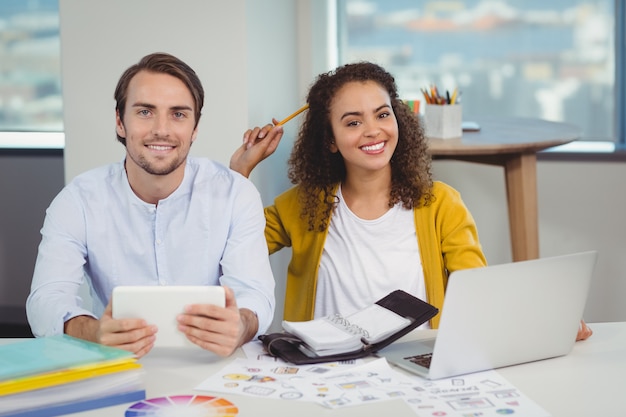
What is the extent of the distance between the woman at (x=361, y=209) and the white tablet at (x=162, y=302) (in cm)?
81

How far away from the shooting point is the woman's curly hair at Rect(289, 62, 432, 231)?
247 cm

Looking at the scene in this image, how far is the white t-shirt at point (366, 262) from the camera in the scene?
2.43 m

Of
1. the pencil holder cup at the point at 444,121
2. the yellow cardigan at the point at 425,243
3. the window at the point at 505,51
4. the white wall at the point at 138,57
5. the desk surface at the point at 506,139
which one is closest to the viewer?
the yellow cardigan at the point at 425,243

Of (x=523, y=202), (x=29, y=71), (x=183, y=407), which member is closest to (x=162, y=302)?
(x=183, y=407)

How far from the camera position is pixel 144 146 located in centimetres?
217

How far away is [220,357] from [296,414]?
321 mm

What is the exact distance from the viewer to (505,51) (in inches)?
168

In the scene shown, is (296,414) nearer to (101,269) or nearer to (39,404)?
(39,404)

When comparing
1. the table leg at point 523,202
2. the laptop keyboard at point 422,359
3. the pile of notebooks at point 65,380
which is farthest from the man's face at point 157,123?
the table leg at point 523,202

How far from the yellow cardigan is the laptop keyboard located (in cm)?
54

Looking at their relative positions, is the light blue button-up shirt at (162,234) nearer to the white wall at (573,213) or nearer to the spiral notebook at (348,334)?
the spiral notebook at (348,334)

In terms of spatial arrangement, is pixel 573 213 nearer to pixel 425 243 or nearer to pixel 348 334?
pixel 425 243

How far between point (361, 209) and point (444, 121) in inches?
31.8

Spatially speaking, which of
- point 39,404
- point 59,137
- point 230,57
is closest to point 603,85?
point 230,57
